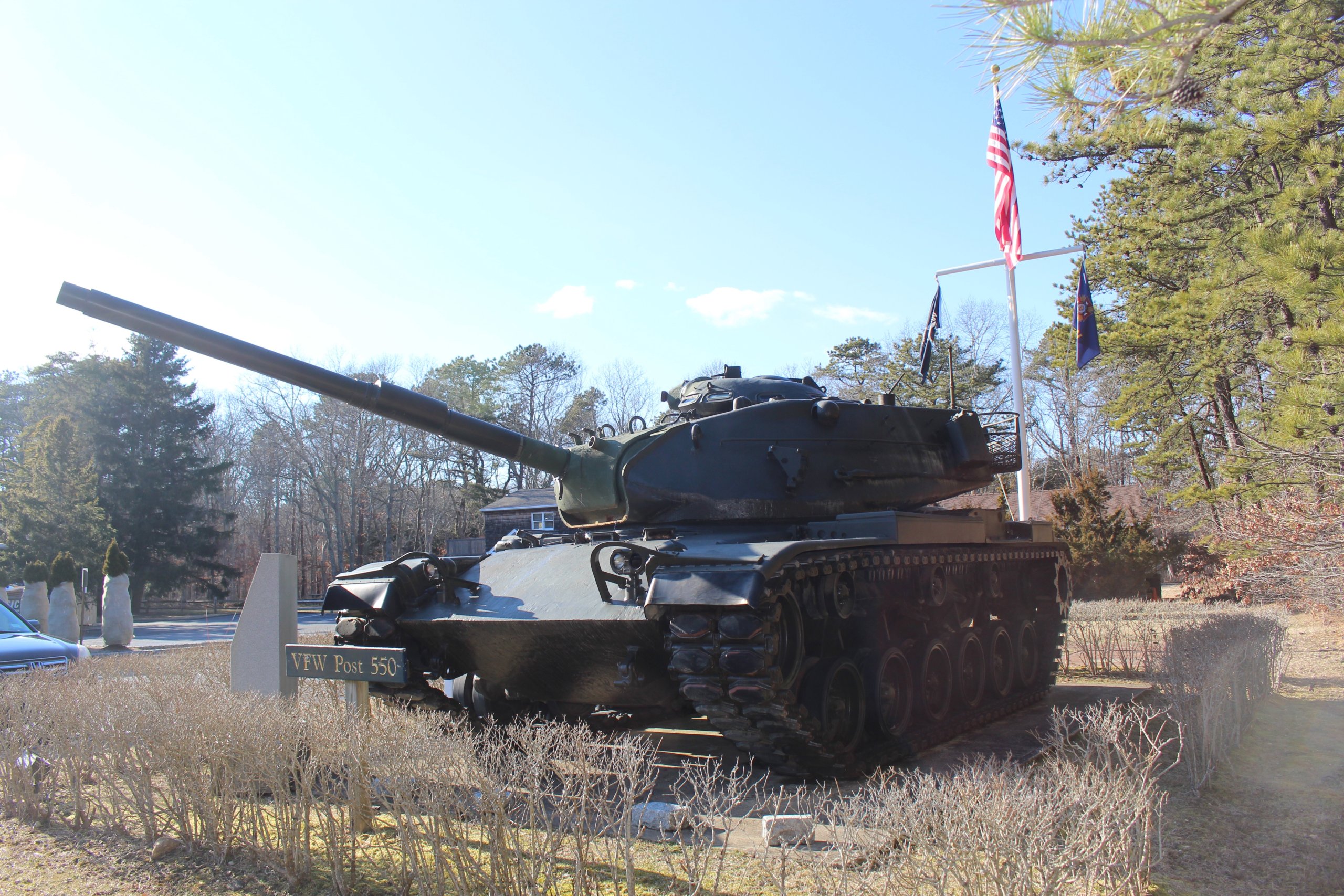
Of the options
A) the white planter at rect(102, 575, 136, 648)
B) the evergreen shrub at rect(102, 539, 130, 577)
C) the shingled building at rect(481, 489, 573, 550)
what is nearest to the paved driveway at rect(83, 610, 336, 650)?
the white planter at rect(102, 575, 136, 648)

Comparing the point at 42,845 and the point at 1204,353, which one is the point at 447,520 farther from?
the point at 42,845

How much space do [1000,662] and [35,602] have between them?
18846mm

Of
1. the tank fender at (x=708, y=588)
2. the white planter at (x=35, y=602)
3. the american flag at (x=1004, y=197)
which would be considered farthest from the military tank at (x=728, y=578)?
the white planter at (x=35, y=602)

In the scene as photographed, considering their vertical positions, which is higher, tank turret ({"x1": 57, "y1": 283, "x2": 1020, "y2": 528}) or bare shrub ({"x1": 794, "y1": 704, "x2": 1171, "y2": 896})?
tank turret ({"x1": 57, "y1": 283, "x2": 1020, "y2": 528})

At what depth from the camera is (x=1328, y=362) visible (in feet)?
28.3

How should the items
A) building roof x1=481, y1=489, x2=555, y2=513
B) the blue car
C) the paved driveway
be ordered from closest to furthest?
the blue car → the paved driveway → building roof x1=481, y1=489, x2=555, y2=513

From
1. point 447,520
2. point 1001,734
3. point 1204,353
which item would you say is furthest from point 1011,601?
point 447,520

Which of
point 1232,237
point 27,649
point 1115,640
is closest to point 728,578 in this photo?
point 27,649

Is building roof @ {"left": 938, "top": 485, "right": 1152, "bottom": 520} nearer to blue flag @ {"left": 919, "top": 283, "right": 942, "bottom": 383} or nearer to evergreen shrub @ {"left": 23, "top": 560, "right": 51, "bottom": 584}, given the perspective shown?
blue flag @ {"left": 919, "top": 283, "right": 942, "bottom": 383}

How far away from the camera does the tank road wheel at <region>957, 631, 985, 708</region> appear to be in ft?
28.7

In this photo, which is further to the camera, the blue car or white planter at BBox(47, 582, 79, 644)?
white planter at BBox(47, 582, 79, 644)

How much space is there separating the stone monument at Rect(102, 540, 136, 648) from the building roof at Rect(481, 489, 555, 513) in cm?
1308

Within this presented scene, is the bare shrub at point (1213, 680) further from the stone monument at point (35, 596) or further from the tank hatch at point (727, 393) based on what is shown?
the stone monument at point (35, 596)

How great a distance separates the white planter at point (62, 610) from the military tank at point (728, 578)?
13.6 meters
